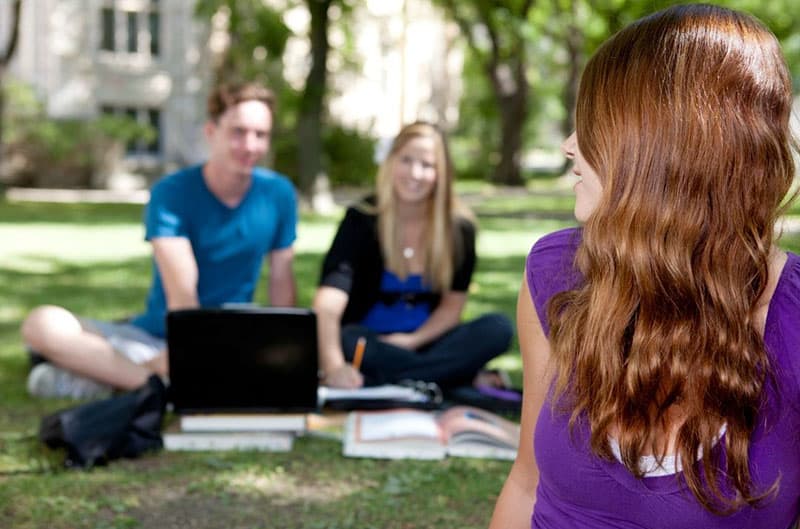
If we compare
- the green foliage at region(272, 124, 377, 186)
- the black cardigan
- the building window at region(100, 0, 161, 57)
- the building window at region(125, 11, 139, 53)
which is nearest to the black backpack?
the black cardigan

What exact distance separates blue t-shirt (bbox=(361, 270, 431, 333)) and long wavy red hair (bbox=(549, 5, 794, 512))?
350cm

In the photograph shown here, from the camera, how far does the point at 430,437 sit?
4.05 meters

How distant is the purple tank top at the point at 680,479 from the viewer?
1.54 m

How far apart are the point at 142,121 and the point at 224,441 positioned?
22.1 meters

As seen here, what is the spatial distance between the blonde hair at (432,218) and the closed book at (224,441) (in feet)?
4.00

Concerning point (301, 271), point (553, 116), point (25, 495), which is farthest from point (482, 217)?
point (553, 116)

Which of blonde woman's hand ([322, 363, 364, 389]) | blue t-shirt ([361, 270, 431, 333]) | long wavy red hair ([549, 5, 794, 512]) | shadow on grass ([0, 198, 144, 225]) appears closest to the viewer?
long wavy red hair ([549, 5, 794, 512])

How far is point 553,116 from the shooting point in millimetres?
50094

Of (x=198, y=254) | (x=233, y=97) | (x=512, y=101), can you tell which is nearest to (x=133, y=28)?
(x=512, y=101)

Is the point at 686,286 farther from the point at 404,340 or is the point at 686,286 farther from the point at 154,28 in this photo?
the point at 154,28

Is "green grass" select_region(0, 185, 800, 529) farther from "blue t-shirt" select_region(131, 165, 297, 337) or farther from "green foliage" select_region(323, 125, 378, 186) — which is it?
"green foliage" select_region(323, 125, 378, 186)

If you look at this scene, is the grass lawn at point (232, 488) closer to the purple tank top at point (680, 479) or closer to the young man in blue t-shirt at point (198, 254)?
the young man in blue t-shirt at point (198, 254)

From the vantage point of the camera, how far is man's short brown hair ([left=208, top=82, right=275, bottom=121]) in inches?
193

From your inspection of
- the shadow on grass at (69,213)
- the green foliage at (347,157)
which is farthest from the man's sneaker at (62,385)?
the green foliage at (347,157)
